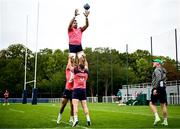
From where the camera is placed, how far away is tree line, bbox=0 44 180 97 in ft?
235

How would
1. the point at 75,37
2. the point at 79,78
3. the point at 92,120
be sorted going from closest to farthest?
1. the point at 79,78
2. the point at 75,37
3. the point at 92,120

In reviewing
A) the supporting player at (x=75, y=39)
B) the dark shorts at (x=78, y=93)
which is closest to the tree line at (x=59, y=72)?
the supporting player at (x=75, y=39)

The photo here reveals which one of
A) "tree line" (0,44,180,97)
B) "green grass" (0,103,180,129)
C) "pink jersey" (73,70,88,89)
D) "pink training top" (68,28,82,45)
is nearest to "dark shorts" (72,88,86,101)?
"pink jersey" (73,70,88,89)

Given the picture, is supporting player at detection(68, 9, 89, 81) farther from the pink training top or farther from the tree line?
the tree line

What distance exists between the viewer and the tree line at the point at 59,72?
7169 cm

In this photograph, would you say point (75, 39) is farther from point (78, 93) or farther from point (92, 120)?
point (92, 120)

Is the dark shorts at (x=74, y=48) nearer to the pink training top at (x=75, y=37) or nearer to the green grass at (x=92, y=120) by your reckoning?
the pink training top at (x=75, y=37)

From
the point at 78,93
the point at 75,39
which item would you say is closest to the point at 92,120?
the point at 78,93

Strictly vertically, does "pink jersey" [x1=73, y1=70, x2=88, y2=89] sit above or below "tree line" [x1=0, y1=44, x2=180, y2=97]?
below

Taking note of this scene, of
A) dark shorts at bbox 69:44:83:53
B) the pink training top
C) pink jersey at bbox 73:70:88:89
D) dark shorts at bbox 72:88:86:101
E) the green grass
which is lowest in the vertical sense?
the green grass

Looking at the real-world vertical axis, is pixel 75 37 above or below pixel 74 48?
above

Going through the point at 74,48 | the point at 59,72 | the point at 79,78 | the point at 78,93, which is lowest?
the point at 78,93

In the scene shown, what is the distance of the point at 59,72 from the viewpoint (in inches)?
3169

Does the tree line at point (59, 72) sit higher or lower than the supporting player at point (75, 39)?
higher
